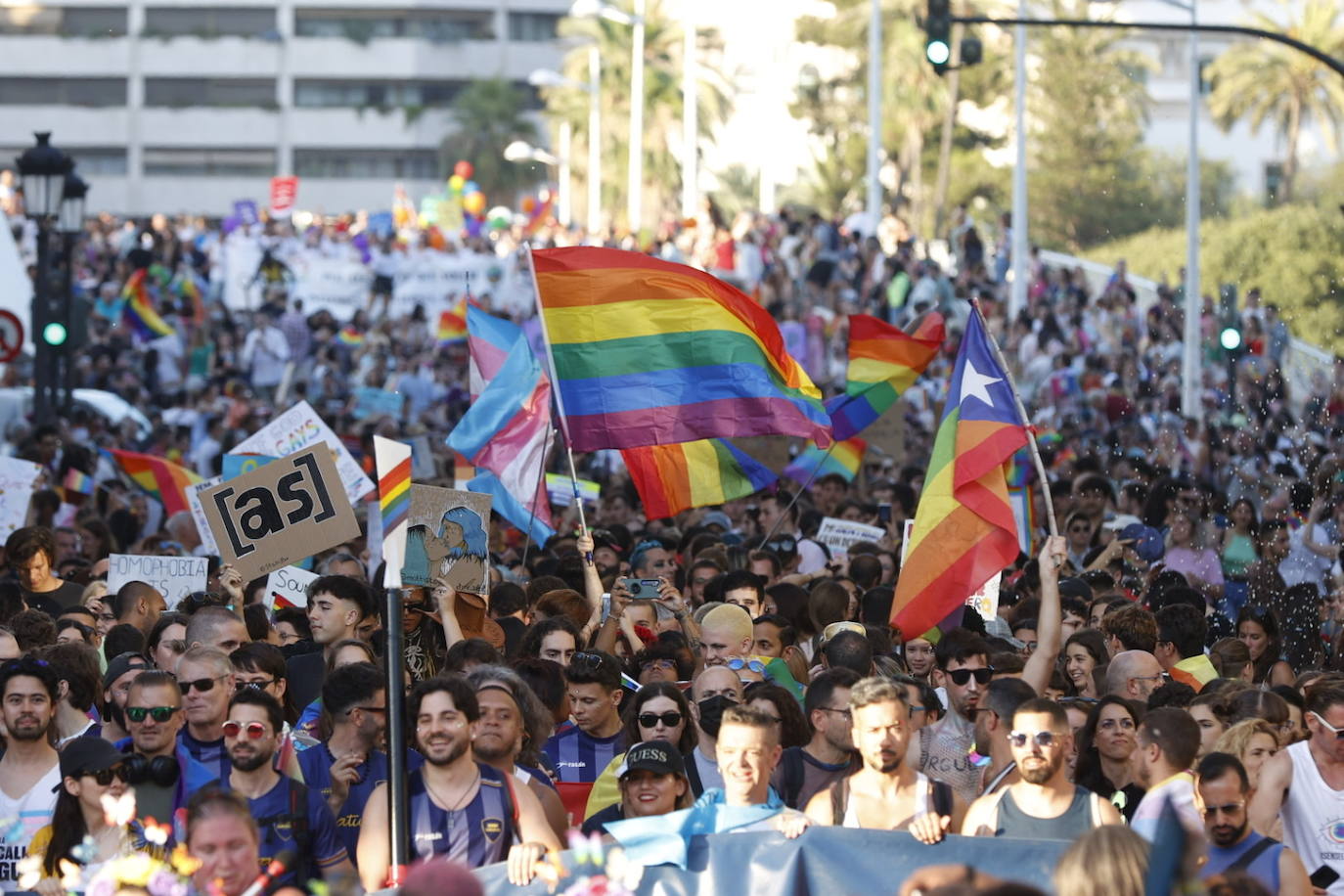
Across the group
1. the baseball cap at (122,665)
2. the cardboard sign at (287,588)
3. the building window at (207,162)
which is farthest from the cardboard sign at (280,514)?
the building window at (207,162)

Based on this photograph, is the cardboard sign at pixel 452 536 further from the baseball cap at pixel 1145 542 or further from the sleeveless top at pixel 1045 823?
the baseball cap at pixel 1145 542

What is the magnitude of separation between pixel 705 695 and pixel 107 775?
2.34 m

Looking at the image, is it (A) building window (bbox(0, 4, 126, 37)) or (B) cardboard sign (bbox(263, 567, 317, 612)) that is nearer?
(B) cardboard sign (bbox(263, 567, 317, 612))

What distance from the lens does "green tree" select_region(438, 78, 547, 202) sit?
258 ft

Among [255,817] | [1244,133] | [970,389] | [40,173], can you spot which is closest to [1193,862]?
[255,817]

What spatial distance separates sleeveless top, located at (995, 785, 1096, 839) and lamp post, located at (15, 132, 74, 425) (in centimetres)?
1394

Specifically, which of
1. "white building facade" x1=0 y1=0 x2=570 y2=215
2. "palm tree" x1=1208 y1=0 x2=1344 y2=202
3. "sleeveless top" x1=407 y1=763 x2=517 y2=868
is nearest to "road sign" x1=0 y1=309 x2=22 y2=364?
"sleeveless top" x1=407 y1=763 x2=517 y2=868

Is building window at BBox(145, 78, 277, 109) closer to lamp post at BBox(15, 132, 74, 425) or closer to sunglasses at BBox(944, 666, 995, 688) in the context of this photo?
lamp post at BBox(15, 132, 74, 425)

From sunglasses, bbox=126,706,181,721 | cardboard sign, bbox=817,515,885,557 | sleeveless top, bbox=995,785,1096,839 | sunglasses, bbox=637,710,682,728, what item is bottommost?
cardboard sign, bbox=817,515,885,557

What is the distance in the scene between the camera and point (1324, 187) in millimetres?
59938

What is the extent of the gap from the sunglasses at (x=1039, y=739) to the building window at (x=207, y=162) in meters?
78.6

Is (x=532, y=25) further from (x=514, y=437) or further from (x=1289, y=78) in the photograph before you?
(x=514, y=437)

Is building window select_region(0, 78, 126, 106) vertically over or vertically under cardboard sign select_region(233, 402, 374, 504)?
over

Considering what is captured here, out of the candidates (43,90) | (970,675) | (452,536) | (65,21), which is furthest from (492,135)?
(970,675)
